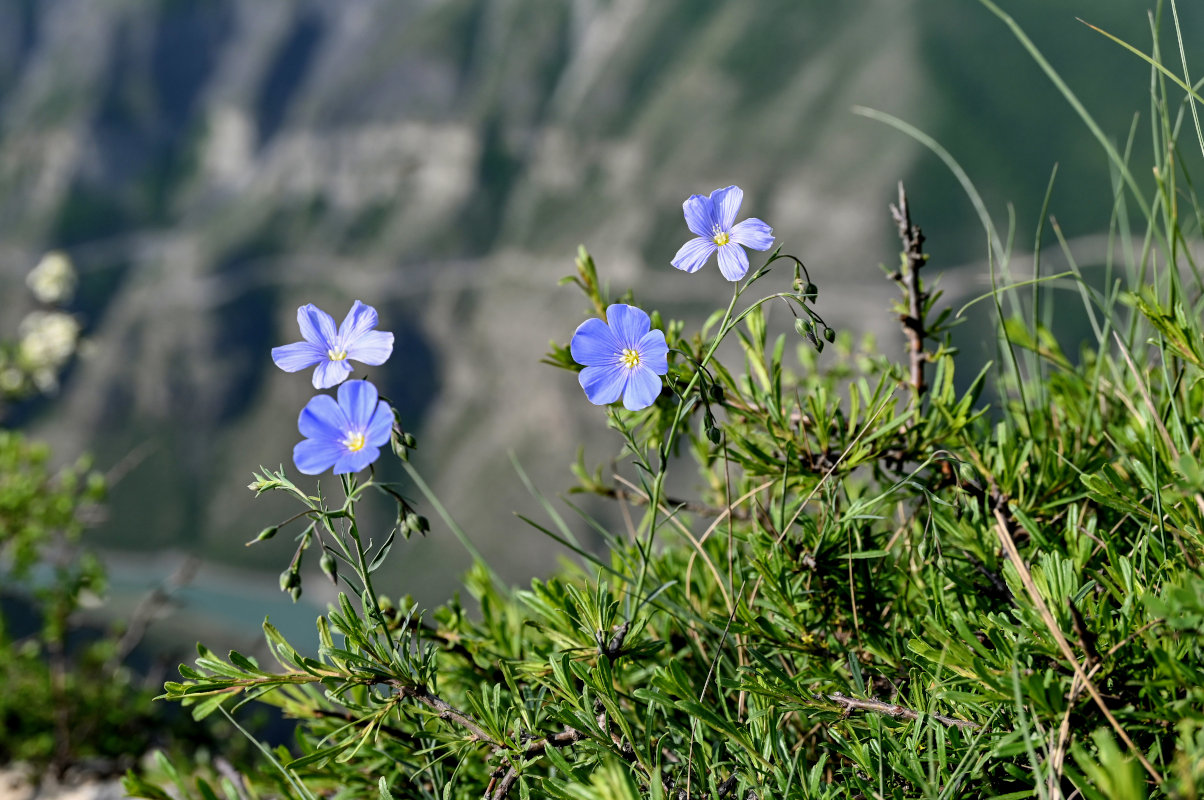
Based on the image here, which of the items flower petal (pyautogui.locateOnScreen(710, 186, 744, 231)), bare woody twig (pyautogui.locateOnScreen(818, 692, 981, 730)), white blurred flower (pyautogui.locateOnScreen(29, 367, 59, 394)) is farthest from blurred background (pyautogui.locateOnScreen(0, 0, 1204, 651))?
bare woody twig (pyautogui.locateOnScreen(818, 692, 981, 730))

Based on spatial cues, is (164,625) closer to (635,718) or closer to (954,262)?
(954,262)

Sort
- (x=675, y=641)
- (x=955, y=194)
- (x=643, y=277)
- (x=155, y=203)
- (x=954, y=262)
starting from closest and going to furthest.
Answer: (x=675, y=641), (x=954, y=262), (x=955, y=194), (x=643, y=277), (x=155, y=203)

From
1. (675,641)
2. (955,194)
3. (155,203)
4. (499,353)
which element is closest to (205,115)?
(155,203)

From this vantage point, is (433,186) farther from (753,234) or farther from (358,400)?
(358,400)

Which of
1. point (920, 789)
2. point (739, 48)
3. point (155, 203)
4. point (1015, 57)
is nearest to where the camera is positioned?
point (920, 789)

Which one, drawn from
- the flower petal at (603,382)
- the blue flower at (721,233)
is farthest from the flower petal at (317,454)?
the blue flower at (721,233)
